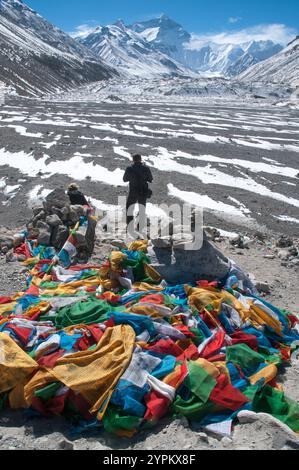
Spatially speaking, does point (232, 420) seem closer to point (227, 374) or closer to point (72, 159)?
point (227, 374)

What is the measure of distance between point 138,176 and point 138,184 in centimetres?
20

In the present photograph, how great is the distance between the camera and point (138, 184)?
30.5ft

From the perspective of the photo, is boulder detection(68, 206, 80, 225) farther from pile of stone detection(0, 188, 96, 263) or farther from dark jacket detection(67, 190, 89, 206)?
dark jacket detection(67, 190, 89, 206)

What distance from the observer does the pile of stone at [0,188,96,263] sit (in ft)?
27.9

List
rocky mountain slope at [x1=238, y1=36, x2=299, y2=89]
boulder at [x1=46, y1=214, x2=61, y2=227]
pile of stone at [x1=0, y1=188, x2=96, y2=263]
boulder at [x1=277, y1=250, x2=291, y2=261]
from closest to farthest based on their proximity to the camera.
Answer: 1. pile of stone at [x1=0, y1=188, x2=96, y2=263]
2. boulder at [x1=46, y1=214, x2=61, y2=227]
3. boulder at [x1=277, y1=250, x2=291, y2=261]
4. rocky mountain slope at [x1=238, y1=36, x2=299, y2=89]

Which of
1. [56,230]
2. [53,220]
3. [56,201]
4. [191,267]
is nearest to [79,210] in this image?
[56,201]

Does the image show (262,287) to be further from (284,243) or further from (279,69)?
(279,69)

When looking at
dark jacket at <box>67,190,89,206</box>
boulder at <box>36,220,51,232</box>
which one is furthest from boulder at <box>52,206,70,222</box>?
dark jacket at <box>67,190,89,206</box>

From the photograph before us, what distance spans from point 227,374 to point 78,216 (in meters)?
5.62

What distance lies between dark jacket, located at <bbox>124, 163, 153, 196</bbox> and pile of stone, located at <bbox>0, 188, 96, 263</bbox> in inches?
48.3

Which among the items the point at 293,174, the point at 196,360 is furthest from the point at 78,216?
the point at 293,174

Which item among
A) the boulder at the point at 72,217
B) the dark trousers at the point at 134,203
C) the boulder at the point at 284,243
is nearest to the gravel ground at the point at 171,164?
the boulder at the point at 284,243

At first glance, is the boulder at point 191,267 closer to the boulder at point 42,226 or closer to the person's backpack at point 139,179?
the person's backpack at point 139,179

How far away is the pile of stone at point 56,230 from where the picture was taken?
27.9 feet
